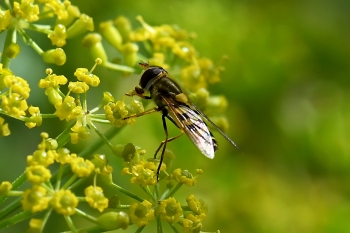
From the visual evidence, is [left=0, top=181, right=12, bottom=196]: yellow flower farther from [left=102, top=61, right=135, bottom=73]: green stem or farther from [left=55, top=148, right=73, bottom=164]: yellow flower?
[left=102, top=61, right=135, bottom=73]: green stem

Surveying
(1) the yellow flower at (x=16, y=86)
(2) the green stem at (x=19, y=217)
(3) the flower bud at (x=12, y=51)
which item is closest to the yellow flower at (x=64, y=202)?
(2) the green stem at (x=19, y=217)

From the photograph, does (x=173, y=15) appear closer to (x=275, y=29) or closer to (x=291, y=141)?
(x=275, y=29)

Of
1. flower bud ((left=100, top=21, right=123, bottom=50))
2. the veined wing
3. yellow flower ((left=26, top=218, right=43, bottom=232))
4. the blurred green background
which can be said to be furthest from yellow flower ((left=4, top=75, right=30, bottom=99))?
the blurred green background

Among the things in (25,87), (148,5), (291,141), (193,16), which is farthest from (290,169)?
(25,87)

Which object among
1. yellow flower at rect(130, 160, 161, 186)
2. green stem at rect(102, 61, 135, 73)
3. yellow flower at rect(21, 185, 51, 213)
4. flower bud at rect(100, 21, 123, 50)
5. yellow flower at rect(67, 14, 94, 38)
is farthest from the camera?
flower bud at rect(100, 21, 123, 50)

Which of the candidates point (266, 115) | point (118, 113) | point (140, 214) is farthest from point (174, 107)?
point (266, 115)

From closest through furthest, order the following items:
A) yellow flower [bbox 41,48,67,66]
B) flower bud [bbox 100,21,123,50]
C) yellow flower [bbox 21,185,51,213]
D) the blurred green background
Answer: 1. yellow flower [bbox 21,185,51,213]
2. yellow flower [bbox 41,48,67,66]
3. flower bud [bbox 100,21,123,50]
4. the blurred green background
